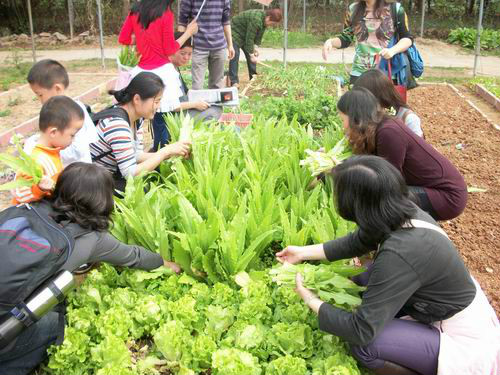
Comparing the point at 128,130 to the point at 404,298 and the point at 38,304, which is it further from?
the point at 404,298

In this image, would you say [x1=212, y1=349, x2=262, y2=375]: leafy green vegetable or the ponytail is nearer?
[x1=212, y1=349, x2=262, y2=375]: leafy green vegetable

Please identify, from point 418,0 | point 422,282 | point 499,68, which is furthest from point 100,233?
point 418,0

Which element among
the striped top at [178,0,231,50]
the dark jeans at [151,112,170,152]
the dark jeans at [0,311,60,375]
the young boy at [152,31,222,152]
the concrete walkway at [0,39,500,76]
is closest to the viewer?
the dark jeans at [0,311,60,375]

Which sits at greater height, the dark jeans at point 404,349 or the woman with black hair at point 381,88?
the woman with black hair at point 381,88

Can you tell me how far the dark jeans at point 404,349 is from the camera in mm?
2236

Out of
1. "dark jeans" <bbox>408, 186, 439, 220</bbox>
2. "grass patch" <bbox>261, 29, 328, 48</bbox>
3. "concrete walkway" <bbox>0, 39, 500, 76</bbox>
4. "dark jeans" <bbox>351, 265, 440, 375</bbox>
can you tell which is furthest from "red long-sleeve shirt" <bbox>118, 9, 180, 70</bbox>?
"grass patch" <bbox>261, 29, 328, 48</bbox>

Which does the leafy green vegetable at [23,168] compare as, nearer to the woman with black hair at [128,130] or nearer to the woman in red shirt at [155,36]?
the woman with black hair at [128,130]

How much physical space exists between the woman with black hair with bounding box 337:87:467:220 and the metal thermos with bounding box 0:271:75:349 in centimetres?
185

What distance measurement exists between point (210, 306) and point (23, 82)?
8.21 meters

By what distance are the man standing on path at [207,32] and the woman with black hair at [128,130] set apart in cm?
310

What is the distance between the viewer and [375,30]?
16.0ft

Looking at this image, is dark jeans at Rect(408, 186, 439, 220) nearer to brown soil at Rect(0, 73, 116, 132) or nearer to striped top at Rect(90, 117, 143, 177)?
striped top at Rect(90, 117, 143, 177)

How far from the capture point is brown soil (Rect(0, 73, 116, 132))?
285 inches

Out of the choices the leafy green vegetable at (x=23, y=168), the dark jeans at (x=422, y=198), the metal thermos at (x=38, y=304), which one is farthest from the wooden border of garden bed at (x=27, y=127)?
the dark jeans at (x=422, y=198)
